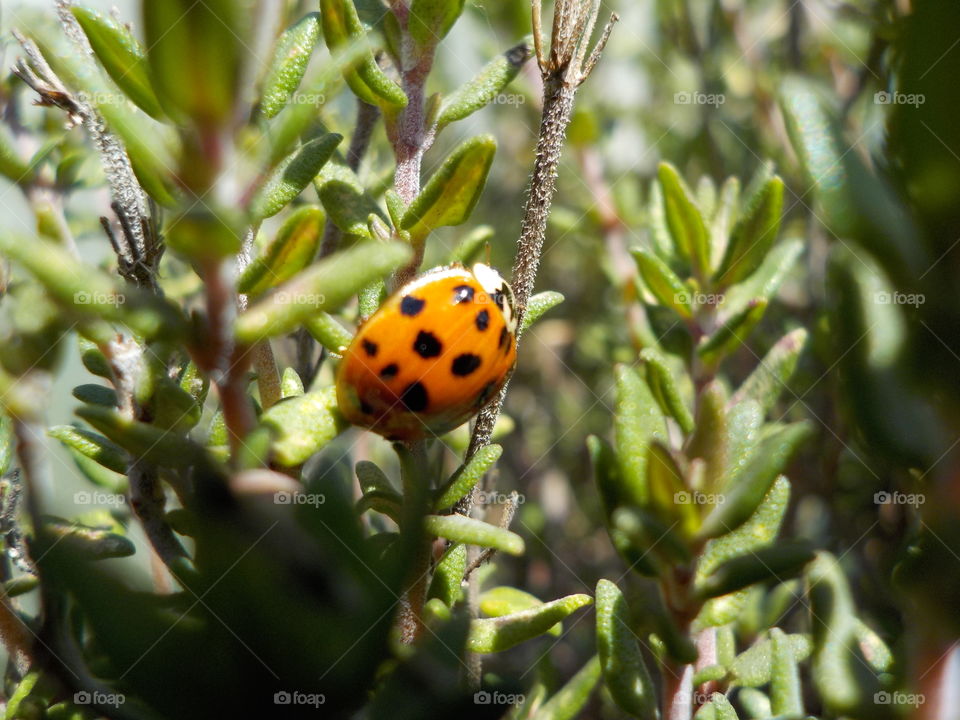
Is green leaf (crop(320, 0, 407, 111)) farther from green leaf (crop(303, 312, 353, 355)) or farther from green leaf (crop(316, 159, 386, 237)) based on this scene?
green leaf (crop(303, 312, 353, 355))

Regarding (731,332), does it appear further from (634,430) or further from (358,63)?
(358,63)

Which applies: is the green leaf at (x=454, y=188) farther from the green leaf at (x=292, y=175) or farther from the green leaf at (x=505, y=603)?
the green leaf at (x=505, y=603)

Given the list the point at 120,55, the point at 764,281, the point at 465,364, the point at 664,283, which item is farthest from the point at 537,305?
the point at 120,55

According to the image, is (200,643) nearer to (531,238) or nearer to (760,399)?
(531,238)

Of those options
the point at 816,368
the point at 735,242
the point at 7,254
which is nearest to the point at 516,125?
the point at 816,368

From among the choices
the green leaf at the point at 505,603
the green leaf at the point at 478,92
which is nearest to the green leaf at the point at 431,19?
the green leaf at the point at 478,92

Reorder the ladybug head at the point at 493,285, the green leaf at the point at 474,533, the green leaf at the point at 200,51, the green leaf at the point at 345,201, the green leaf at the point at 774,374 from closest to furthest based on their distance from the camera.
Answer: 1. the green leaf at the point at 200,51
2. the green leaf at the point at 474,533
3. the green leaf at the point at 345,201
4. the green leaf at the point at 774,374
5. the ladybug head at the point at 493,285

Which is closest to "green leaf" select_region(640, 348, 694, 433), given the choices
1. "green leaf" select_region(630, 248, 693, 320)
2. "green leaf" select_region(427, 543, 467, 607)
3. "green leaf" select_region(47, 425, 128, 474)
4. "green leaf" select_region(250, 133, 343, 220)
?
"green leaf" select_region(630, 248, 693, 320)
